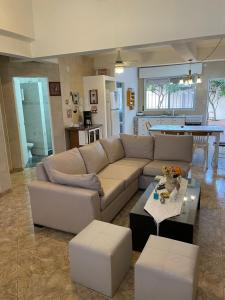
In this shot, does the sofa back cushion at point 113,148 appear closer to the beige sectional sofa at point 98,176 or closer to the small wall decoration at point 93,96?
the beige sectional sofa at point 98,176

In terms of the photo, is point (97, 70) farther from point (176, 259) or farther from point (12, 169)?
point (176, 259)

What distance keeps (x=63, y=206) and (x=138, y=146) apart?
2062mm

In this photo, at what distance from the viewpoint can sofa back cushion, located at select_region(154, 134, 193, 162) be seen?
383 centimetres

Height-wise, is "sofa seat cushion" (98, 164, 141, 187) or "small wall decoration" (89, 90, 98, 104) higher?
"small wall decoration" (89, 90, 98, 104)

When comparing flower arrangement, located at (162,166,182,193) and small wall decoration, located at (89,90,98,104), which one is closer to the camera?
flower arrangement, located at (162,166,182,193)

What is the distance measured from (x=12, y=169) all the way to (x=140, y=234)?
3739 mm

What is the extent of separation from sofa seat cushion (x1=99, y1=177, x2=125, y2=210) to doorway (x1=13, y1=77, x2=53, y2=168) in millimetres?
3342

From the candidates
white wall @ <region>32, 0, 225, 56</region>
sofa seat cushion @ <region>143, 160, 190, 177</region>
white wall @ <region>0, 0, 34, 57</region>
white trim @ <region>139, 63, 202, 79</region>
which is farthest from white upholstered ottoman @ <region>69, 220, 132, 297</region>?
white trim @ <region>139, 63, 202, 79</region>

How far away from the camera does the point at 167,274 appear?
4.91ft

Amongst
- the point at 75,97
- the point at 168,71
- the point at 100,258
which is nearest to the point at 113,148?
the point at 100,258

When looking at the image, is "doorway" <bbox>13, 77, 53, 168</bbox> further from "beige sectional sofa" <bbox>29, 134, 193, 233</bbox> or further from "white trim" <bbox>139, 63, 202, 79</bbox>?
"white trim" <bbox>139, 63, 202, 79</bbox>

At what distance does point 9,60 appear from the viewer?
4605 mm

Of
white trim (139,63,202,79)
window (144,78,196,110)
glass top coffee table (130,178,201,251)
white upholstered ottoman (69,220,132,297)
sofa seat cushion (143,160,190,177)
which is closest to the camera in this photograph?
white upholstered ottoman (69,220,132,297)

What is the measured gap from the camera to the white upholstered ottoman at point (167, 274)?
1474 mm
